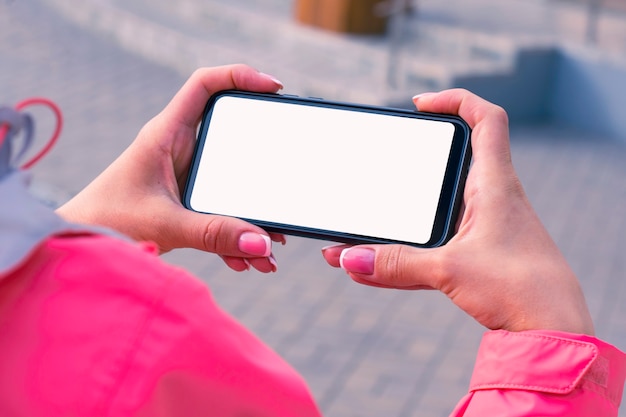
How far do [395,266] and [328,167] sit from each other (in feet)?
0.81

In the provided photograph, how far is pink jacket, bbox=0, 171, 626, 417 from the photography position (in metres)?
0.66

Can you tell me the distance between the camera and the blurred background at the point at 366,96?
12.0ft

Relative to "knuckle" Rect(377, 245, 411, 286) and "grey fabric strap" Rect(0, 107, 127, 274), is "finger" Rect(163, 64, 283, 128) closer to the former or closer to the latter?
"knuckle" Rect(377, 245, 411, 286)

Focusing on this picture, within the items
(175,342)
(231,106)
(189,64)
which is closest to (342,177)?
(231,106)

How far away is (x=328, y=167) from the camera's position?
1.44 meters

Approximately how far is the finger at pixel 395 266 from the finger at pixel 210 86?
33 centimetres

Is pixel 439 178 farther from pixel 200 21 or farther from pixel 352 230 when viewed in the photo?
pixel 200 21

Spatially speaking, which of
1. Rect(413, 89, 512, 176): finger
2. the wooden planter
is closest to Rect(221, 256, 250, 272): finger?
Rect(413, 89, 512, 176): finger

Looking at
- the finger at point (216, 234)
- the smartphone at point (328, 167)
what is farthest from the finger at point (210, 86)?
the finger at point (216, 234)

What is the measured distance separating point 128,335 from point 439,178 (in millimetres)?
803

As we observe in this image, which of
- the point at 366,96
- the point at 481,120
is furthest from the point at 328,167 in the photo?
the point at 366,96

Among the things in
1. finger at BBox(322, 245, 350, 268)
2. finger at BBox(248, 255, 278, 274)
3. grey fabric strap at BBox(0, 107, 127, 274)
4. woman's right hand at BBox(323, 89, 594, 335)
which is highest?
grey fabric strap at BBox(0, 107, 127, 274)

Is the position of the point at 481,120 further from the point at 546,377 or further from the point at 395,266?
the point at 546,377

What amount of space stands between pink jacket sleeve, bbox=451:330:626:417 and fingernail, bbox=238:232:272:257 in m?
0.40
